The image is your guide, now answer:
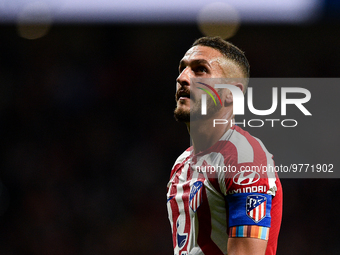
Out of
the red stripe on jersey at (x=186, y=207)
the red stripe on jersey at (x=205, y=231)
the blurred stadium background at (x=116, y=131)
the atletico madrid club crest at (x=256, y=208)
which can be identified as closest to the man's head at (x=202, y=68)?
the red stripe on jersey at (x=186, y=207)

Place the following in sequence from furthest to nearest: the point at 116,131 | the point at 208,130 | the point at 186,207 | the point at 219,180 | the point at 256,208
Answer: the point at 116,131
the point at 208,130
the point at 186,207
the point at 219,180
the point at 256,208

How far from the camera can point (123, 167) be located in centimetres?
719

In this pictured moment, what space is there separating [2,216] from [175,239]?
5.85 meters

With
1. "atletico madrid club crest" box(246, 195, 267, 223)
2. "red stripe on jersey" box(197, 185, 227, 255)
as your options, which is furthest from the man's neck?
"atletico madrid club crest" box(246, 195, 267, 223)

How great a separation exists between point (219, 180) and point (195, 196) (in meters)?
0.20

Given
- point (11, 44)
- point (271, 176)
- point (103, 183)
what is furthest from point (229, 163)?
point (11, 44)

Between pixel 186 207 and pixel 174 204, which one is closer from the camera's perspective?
pixel 186 207

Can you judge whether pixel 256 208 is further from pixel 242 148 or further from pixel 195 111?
pixel 195 111

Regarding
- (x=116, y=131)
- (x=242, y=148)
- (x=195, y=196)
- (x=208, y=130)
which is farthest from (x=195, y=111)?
(x=116, y=131)

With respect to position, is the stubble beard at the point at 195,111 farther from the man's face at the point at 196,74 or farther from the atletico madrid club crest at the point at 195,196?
the atletico madrid club crest at the point at 195,196

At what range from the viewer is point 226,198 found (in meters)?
1.66

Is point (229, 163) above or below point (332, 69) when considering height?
below

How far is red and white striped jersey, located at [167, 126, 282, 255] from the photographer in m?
1.57

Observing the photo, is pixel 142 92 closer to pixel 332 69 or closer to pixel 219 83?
pixel 332 69
